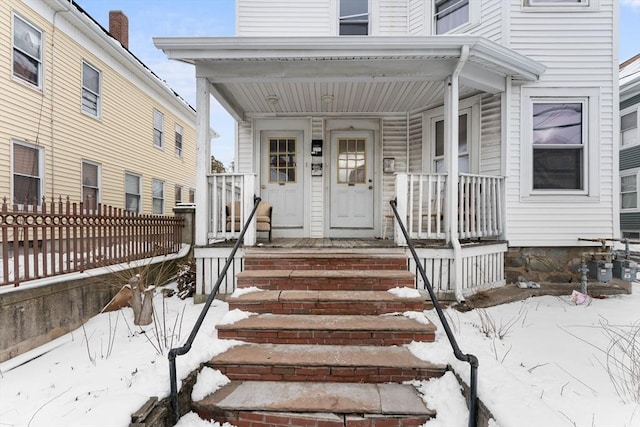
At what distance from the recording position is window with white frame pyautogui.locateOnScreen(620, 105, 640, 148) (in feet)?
31.3

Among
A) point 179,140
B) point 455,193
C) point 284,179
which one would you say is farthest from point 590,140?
point 179,140

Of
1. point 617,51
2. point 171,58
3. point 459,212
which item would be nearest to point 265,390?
point 459,212

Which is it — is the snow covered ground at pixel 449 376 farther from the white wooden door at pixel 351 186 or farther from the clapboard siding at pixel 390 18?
the clapboard siding at pixel 390 18

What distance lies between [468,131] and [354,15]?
10.7 feet

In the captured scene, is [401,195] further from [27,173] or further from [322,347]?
[27,173]

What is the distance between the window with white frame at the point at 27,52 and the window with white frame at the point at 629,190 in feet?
54.4

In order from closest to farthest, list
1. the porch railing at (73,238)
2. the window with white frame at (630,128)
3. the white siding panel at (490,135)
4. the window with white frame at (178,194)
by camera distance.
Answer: the porch railing at (73,238)
the white siding panel at (490,135)
the window with white frame at (630,128)
the window with white frame at (178,194)

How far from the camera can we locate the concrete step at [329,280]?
11.1 ft

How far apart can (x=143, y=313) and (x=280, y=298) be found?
1690 millimetres

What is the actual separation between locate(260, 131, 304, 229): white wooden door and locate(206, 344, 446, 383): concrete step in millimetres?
3612

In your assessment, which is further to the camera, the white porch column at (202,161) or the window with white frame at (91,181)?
the window with white frame at (91,181)

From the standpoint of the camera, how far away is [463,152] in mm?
5320

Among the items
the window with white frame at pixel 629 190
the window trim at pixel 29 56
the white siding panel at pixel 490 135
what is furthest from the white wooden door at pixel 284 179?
the window with white frame at pixel 629 190

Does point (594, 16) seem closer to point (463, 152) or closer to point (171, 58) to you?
point (463, 152)
